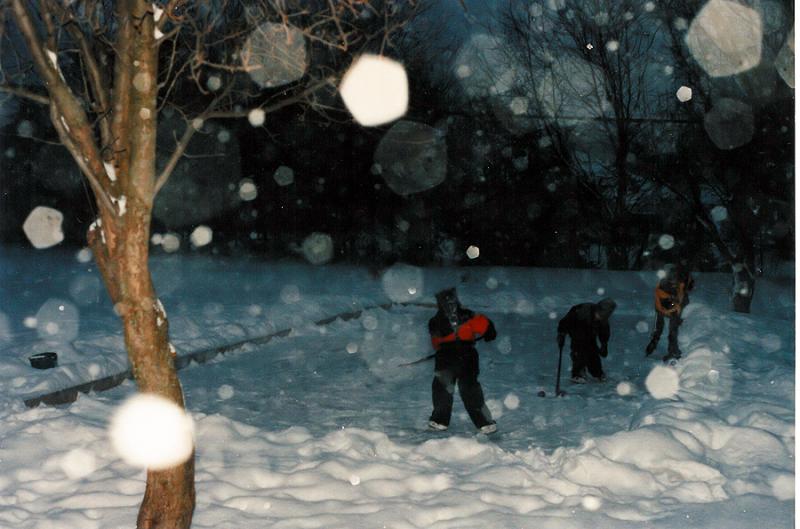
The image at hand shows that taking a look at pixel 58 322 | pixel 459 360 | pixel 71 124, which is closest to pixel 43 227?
pixel 58 322

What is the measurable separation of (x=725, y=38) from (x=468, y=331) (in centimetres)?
1341

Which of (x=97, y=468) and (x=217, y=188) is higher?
(x=217, y=188)

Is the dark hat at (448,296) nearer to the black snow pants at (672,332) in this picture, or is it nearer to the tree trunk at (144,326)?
the tree trunk at (144,326)

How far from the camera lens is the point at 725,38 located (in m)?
18.2

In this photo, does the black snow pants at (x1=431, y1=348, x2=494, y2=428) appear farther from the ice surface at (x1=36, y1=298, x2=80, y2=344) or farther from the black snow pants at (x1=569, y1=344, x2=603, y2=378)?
the ice surface at (x1=36, y1=298, x2=80, y2=344)

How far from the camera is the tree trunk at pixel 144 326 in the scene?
452 cm

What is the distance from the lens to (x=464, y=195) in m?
32.6

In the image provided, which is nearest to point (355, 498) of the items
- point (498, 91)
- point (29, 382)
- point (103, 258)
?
point (103, 258)

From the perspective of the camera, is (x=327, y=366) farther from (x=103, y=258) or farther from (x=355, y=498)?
(x=103, y=258)

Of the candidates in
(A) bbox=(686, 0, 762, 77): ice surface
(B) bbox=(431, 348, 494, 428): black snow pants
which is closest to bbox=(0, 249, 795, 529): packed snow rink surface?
(B) bbox=(431, 348, 494, 428): black snow pants

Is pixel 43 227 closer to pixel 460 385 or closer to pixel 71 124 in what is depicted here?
pixel 460 385

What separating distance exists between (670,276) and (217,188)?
22.0 meters

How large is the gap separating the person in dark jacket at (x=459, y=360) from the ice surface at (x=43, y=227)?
31.6m

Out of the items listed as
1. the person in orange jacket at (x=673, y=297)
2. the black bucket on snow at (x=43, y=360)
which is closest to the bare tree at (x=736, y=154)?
the person in orange jacket at (x=673, y=297)
